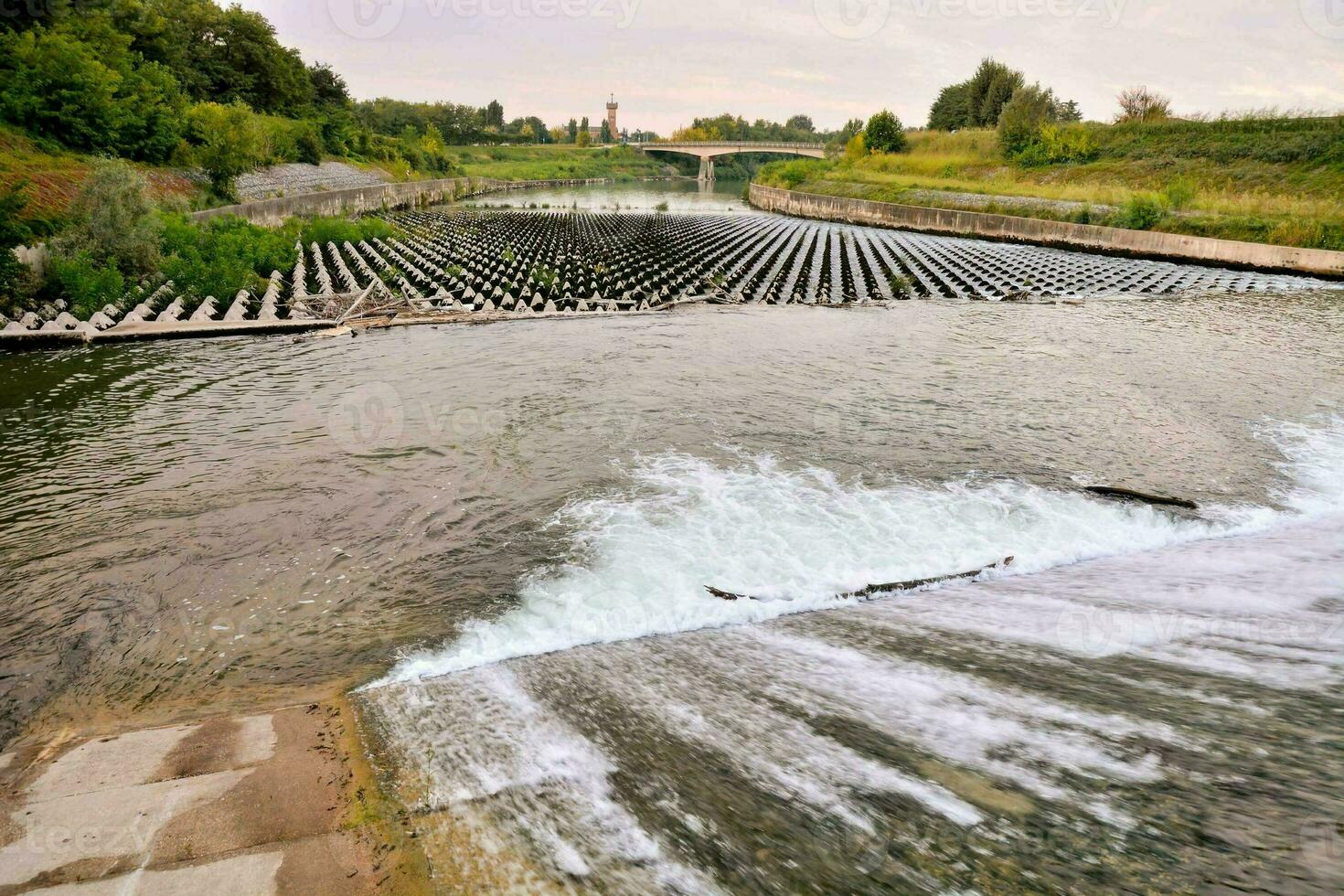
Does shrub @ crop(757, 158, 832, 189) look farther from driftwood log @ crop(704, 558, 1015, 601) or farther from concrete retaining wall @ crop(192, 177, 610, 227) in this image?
driftwood log @ crop(704, 558, 1015, 601)

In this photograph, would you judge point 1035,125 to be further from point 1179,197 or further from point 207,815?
point 207,815

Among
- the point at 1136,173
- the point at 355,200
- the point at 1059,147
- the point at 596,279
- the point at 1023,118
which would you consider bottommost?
the point at 596,279

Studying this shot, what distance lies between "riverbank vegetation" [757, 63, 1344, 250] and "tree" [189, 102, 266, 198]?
3613cm

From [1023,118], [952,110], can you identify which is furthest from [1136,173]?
[952,110]

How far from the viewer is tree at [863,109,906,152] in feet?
229

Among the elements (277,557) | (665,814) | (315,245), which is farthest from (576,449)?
(315,245)

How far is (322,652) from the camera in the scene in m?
4.84

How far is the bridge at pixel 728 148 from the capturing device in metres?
108

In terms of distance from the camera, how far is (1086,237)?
3142 centimetres

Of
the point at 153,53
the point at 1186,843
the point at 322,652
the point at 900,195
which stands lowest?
the point at 322,652

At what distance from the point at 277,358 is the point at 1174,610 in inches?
518

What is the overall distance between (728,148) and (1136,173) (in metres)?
81.6

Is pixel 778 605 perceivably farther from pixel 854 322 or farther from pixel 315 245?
pixel 315 245
